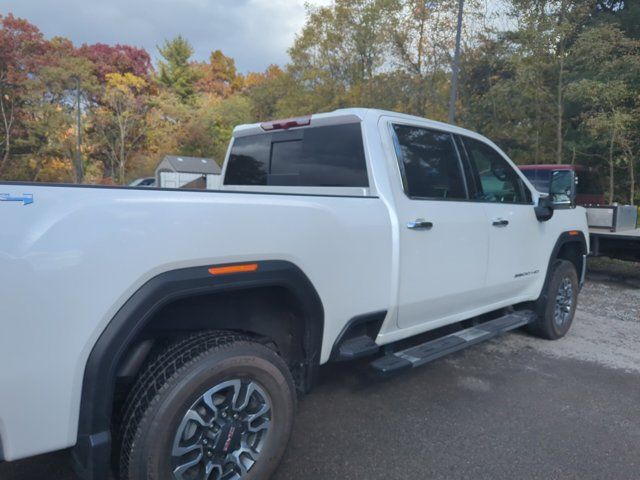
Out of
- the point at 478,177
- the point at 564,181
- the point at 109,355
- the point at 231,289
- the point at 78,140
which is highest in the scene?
the point at 78,140

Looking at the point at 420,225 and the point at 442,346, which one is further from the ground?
the point at 420,225

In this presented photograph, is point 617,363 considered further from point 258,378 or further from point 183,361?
point 183,361

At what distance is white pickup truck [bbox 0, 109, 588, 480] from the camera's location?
170 cm

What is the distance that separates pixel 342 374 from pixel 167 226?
8.21 feet

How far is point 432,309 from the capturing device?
133 inches

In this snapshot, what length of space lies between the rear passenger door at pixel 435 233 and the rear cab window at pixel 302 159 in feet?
0.94

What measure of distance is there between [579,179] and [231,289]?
1166 centimetres

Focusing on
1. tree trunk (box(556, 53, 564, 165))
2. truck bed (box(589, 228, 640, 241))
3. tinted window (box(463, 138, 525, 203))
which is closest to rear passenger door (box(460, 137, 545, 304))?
tinted window (box(463, 138, 525, 203))

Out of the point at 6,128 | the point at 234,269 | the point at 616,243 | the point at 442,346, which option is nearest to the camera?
the point at 234,269

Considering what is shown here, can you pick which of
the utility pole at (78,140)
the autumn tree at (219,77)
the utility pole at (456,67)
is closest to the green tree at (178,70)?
the autumn tree at (219,77)

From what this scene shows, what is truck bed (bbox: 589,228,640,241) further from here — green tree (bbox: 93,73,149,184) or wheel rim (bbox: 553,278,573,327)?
green tree (bbox: 93,73,149,184)

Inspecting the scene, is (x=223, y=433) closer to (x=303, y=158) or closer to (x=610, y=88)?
(x=303, y=158)

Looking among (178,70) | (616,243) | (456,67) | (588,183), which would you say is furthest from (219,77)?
(616,243)

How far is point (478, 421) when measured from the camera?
3248mm
